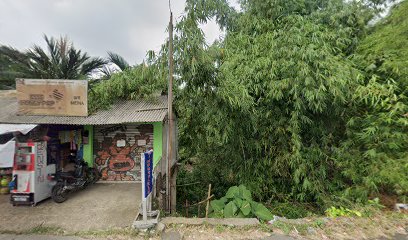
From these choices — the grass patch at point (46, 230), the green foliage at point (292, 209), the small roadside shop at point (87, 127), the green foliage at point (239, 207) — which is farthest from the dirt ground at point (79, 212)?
the green foliage at point (292, 209)

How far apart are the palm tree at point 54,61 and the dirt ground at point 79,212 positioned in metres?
5.02

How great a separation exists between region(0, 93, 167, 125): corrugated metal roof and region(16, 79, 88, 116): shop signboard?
0.63 feet

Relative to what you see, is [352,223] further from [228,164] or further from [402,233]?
[228,164]

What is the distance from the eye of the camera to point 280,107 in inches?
216

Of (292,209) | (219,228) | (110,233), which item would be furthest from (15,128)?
(292,209)

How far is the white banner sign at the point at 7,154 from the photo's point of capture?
4.70m

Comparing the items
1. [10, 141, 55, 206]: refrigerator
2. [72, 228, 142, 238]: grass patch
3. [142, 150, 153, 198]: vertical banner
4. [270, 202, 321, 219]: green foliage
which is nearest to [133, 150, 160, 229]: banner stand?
[142, 150, 153, 198]: vertical banner

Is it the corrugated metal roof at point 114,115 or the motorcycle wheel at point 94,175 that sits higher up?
the corrugated metal roof at point 114,115

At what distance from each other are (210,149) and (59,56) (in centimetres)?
732

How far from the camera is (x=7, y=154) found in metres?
4.74

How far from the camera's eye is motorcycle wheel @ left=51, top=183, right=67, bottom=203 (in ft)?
17.0

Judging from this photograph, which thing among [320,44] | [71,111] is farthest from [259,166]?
[71,111]

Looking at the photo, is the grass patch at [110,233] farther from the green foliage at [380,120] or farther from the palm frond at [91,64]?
the palm frond at [91,64]

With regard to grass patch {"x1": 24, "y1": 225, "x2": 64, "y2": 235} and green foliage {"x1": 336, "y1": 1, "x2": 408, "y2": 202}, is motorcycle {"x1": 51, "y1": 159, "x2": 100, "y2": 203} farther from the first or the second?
green foliage {"x1": 336, "y1": 1, "x2": 408, "y2": 202}
